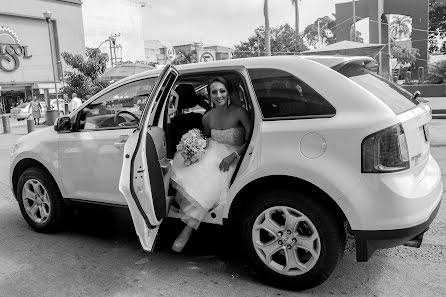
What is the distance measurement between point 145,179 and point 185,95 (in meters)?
1.41

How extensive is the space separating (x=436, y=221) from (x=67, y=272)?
3.79m

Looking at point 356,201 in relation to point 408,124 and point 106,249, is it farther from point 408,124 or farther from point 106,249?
point 106,249

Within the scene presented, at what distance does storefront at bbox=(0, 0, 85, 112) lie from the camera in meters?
48.6

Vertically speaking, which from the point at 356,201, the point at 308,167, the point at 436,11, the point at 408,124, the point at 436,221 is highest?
the point at 436,11

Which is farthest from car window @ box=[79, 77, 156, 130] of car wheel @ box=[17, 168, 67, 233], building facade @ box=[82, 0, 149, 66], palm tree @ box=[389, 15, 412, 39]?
building facade @ box=[82, 0, 149, 66]

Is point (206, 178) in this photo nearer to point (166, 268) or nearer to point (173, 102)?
point (166, 268)

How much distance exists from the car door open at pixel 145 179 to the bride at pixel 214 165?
0.19 meters

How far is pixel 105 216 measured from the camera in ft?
17.9

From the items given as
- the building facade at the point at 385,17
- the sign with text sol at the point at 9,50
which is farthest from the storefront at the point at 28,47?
the building facade at the point at 385,17

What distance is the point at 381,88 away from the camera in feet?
11.2

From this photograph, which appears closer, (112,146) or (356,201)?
(356,201)

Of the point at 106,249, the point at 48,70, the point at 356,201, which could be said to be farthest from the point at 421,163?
the point at 48,70

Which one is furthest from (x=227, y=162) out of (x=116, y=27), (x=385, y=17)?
(x=116, y=27)

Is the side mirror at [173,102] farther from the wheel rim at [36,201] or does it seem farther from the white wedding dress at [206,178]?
the wheel rim at [36,201]
